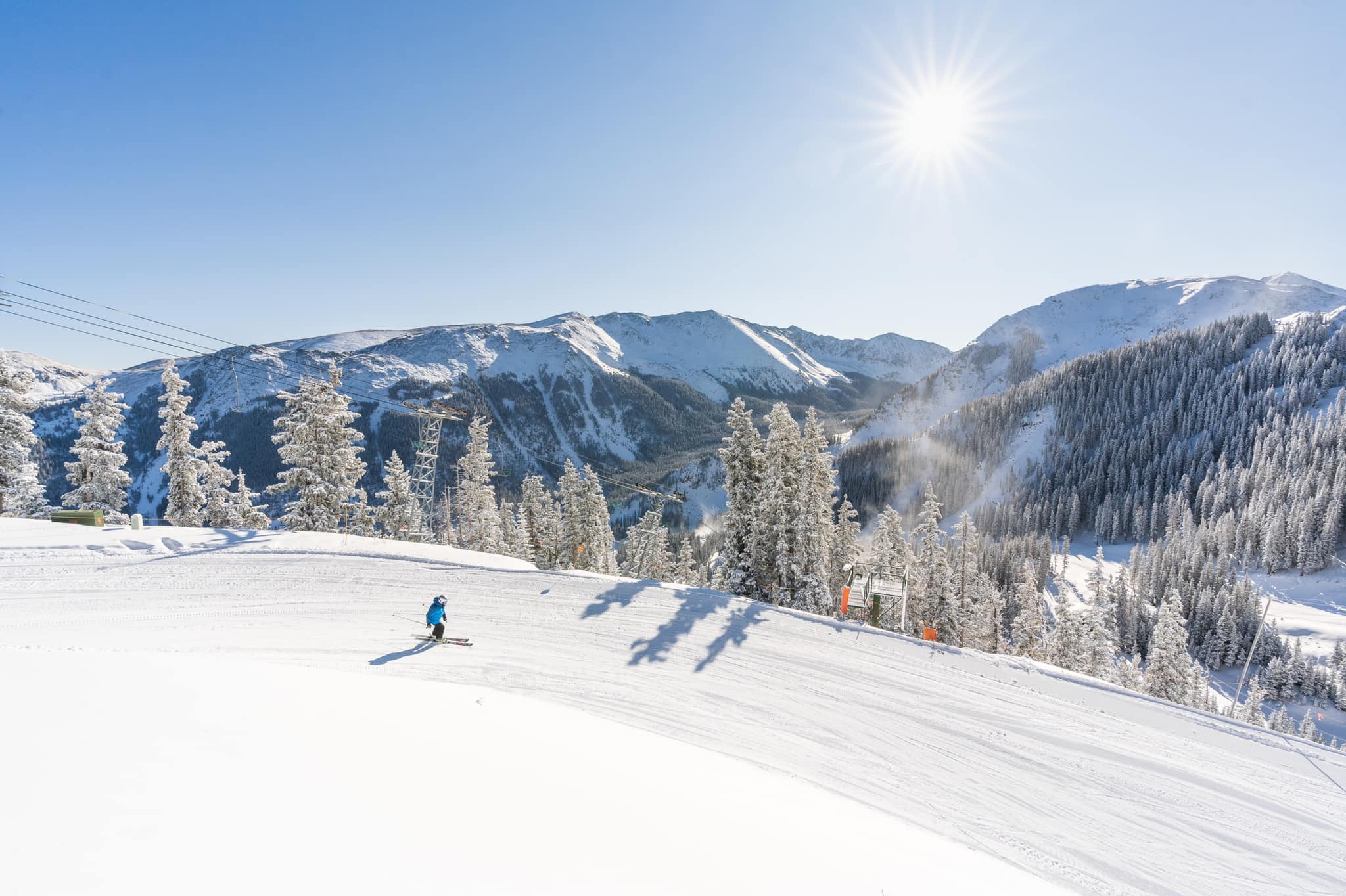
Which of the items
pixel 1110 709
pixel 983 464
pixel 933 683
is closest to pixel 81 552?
pixel 933 683

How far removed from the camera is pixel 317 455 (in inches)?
1118

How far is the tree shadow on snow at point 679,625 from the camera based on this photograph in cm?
1427

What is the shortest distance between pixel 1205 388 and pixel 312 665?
647 feet

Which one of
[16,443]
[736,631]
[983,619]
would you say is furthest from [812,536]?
[16,443]

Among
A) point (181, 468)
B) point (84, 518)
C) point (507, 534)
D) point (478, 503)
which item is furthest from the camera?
point (507, 534)

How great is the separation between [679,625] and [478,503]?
3147cm

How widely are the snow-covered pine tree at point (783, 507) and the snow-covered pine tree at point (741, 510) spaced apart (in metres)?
0.75

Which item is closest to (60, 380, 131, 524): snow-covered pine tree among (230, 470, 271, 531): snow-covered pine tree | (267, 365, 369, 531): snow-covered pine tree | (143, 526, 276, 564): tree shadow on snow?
(230, 470, 271, 531): snow-covered pine tree

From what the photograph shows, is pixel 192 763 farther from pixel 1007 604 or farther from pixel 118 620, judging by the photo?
pixel 1007 604

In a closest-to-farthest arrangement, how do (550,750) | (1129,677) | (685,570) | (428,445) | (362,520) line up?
(550,750) < (428,445) < (362,520) < (1129,677) < (685,570)

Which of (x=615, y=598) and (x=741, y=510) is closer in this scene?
(x=615, y=598)

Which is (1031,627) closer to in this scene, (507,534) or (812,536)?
(812,536)

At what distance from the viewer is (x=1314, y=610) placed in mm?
74312

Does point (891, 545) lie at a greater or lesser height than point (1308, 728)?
greater
